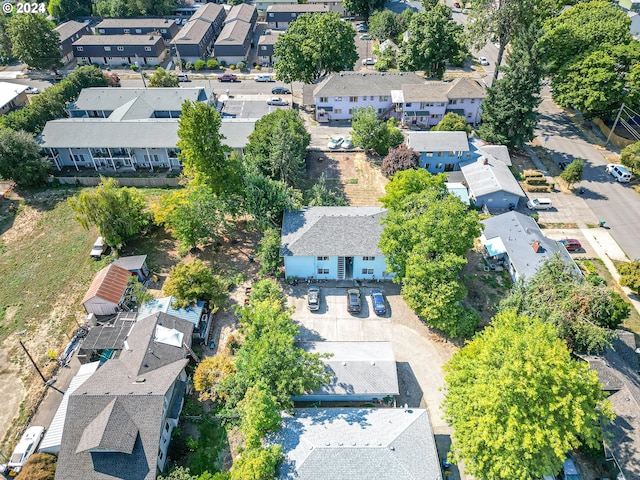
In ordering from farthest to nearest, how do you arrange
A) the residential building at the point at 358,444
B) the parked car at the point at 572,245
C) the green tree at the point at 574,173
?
the green tree at the point at 574,173
the parked car at the point at 572,245
the residential building at the point at 358,444

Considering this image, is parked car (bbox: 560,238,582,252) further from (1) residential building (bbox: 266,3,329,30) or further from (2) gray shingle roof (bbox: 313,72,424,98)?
Result: (1) residential building (bbox: 266,3,329,30)

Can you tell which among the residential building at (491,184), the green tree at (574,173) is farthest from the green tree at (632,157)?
the residential building at (491,184)

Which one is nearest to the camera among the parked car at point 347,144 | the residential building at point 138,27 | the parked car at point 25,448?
the parked car at point 25,448

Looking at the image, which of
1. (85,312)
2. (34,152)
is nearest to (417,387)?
(85,312)

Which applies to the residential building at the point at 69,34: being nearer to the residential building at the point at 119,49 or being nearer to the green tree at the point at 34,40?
the residential building at the point at 119,49

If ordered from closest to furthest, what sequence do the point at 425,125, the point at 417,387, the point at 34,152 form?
the point at 417,387
the point at 34,152
the point at 425,125

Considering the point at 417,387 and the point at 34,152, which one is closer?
the point at 417,387

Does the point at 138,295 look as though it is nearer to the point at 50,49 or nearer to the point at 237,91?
the point at 237,91
